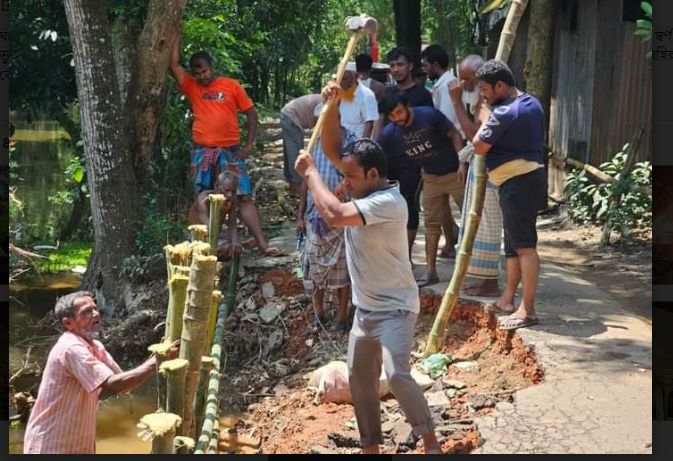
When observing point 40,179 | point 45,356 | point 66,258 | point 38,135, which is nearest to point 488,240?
point 45,356

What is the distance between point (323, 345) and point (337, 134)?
2054 mm

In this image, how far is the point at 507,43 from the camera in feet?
18.6

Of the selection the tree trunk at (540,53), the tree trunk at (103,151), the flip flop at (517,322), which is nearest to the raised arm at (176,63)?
the tree trunk at (103,151)

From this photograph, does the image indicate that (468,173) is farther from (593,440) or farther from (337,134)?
(593,440)

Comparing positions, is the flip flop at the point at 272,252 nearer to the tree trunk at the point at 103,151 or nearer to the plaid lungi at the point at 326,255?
the tree trunk at the point at 103,151

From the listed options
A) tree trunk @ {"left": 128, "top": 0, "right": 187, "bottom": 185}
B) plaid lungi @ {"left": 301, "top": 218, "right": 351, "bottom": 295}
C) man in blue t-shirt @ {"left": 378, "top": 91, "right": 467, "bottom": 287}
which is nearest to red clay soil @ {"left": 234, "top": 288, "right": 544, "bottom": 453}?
plaid lungi @ {"left": 301, "top": 218, "right": 351, "bottom": 295}

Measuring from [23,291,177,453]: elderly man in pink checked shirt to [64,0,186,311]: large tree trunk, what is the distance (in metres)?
3.74

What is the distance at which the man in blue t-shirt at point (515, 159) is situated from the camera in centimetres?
535

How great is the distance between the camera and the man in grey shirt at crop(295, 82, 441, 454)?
13.3ft

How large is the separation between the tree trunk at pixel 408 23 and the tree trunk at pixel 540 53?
5084mm

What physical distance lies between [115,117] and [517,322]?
3746mm

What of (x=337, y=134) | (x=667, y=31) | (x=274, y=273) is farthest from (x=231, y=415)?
(x=667, y=31)

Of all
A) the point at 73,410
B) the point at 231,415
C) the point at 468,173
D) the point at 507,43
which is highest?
the point at 507,43

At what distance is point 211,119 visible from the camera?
739cm
